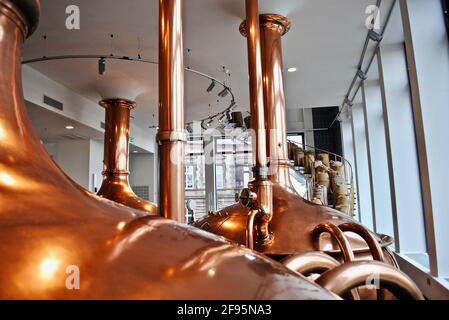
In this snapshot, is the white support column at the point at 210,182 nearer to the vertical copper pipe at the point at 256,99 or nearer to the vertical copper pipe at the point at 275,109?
the vertical copper pipe at the point at 275,109

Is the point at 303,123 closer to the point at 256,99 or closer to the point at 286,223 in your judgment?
the point at 286,223

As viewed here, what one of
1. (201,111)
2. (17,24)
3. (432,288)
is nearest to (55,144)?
(201,111)

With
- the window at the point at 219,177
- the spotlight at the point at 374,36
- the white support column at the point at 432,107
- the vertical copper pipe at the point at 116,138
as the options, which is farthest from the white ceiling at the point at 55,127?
the white support column at the point at 432,107

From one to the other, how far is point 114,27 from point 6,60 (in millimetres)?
3675

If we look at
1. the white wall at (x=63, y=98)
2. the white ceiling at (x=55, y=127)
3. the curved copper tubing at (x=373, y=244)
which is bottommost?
the curved copper tubing at (x=373, y=244)

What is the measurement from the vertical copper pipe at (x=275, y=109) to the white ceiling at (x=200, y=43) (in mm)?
1074

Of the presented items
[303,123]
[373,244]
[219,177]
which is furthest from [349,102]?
[373,244]

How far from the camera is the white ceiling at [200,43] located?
3217mm

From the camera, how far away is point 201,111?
7.03 metres

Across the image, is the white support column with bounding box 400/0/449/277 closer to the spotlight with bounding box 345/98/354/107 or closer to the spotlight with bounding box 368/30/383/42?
the spotlight with bounding box 368/30/383/42

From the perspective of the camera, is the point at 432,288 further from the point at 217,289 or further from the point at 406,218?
the point at 217,289

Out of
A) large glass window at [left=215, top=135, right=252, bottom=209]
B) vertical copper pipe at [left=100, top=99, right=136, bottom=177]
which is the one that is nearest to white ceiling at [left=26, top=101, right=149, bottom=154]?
vertical copper pipe at [left=100, top=99, right=136, bottom=177]

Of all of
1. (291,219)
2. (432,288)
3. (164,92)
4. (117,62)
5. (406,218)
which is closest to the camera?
(164,92)

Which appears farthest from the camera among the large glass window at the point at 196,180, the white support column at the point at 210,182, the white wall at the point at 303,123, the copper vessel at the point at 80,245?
the white wall at the point at 303,123
